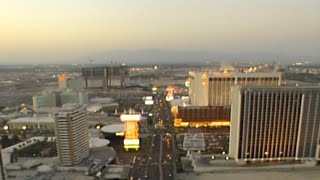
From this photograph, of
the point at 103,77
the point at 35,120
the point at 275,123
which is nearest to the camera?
the point at 275,123

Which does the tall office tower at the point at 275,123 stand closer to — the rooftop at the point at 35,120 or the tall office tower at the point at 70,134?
the tall office tower at the point at 70,134

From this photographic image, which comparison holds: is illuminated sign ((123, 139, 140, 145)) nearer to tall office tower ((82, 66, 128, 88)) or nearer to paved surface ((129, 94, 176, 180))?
paved surface ((129, 94, 176, 180))

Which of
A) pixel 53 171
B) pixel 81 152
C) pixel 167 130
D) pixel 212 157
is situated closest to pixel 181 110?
pixel 167 130

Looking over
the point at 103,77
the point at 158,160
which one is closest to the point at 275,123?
the point at 158,160

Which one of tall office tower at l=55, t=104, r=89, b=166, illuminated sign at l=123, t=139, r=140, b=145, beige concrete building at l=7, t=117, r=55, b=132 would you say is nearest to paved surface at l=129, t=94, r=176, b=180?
illuminated sign at l=123, t=139, r=140, b=145

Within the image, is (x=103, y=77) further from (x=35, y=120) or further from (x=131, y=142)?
(x=131, y=142)

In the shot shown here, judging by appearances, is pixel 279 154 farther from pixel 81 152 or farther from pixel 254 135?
pixel 81 152
